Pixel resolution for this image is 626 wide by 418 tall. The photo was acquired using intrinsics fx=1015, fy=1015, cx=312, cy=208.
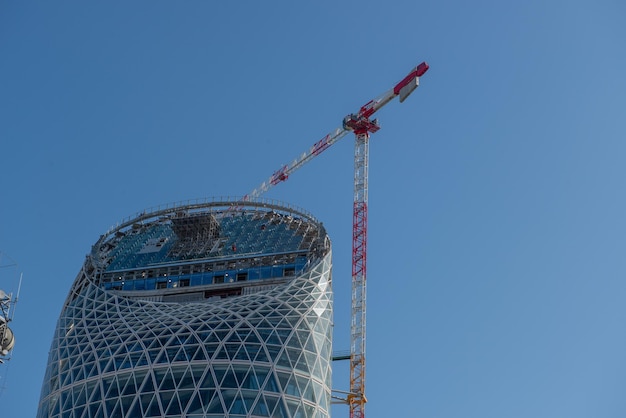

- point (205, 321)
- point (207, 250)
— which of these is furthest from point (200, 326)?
point (207, 250)

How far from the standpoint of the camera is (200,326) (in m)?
121

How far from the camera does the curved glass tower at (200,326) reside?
114688 mm

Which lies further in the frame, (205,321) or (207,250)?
(207,250)

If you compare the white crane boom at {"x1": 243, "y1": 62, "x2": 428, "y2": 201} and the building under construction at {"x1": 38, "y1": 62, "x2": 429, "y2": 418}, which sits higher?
the white crane boom at {"x1": 243, "y1": 62, "x2": 428, "y2": 201}

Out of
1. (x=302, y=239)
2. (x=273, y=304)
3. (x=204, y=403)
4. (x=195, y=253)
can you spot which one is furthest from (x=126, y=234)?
(x=204, y=403)

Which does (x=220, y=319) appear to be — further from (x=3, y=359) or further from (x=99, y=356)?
(x=3, y=359)

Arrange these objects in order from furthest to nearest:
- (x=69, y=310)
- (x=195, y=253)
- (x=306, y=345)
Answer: (x=195, y=253) < (x=69, y=310) < (x=306, y=345)

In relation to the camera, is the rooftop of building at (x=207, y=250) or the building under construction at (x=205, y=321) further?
the rooftop of building at (x=207, y=250)

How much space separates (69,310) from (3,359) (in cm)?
5333

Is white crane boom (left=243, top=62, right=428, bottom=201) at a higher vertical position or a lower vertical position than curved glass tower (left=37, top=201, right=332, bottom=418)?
higher

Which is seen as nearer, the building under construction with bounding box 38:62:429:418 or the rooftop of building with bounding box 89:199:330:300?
the building under construction with bounding box 38:62:429:418

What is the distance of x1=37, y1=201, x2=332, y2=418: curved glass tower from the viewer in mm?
114688

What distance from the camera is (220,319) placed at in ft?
402

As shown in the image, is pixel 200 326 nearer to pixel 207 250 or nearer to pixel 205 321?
pixel 205 321
